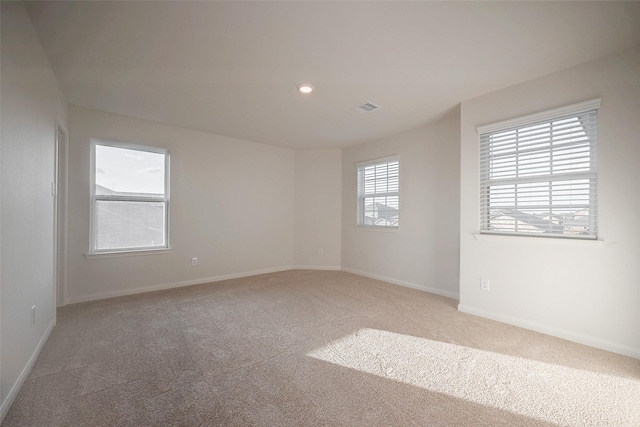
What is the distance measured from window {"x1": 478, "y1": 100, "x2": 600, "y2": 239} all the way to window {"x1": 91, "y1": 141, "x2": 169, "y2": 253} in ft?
14.0

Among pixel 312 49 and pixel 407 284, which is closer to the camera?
pixel 312 49

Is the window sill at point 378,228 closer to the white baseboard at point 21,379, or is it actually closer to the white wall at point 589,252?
the white wall at point 589,252

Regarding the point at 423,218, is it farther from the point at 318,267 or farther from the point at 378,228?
the point at 318,267

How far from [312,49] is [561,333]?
3.35 meters

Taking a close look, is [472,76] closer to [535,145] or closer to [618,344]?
[535,145]

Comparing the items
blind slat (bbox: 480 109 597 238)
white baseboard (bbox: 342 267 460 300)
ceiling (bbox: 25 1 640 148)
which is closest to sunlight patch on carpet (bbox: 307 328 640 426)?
blind slat (bbox: 480 109 597 238)

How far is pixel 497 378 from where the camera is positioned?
75.3 inches

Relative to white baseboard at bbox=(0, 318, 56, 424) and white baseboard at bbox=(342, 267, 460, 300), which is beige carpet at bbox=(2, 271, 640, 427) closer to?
white baseboard at bbox=(0, 318, 56, 424)

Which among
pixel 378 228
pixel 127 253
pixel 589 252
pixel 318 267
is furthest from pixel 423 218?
pixel 127 253

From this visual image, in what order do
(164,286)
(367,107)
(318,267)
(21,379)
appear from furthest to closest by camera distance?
1. (318,267)
2. (164,286)
3. (367,107)
4. (21,379)

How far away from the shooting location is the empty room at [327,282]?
5.65 feet

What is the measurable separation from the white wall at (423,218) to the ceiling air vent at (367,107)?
3.64 ft

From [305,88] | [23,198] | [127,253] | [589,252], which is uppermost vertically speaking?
[305,88]

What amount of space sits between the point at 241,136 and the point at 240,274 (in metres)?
2.38
